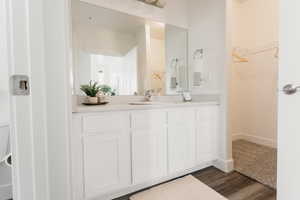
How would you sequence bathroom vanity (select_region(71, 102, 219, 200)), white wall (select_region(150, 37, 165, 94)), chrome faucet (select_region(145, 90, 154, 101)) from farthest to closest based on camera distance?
white wall (select_region(150, 37, 165, 94)) → chrome faucet (select_region(145, 90, 154, 101)) → bathroom vanity (select_region(71, 102, 219, 200))

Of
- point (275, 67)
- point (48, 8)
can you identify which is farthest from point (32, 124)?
point (275, 67)

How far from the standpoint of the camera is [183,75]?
2.56 metres

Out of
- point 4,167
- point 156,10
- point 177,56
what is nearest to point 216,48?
point 177,56

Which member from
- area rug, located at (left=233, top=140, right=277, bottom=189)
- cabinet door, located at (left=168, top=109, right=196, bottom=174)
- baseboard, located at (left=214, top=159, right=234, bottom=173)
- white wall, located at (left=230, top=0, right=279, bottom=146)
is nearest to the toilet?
cabinet door, located at (left=168, top=109, right=196, bottom=174)

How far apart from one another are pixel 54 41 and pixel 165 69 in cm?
208

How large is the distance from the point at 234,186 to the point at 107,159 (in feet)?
4.41

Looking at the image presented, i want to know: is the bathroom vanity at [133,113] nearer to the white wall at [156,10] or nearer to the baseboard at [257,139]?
the white wall at [156,10]

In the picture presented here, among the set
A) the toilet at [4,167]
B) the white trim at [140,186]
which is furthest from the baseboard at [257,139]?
the toilet at [4,167]

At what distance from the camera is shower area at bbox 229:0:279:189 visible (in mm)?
2686

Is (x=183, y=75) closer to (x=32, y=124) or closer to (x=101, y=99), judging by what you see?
(x=101, y=99)

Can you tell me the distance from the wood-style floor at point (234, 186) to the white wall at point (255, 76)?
1.31 meters

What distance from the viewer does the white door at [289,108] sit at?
0.82 metres

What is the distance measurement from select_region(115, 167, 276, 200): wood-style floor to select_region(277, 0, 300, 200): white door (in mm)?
747

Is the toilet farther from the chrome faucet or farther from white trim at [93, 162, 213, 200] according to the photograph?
the chrome faucet
